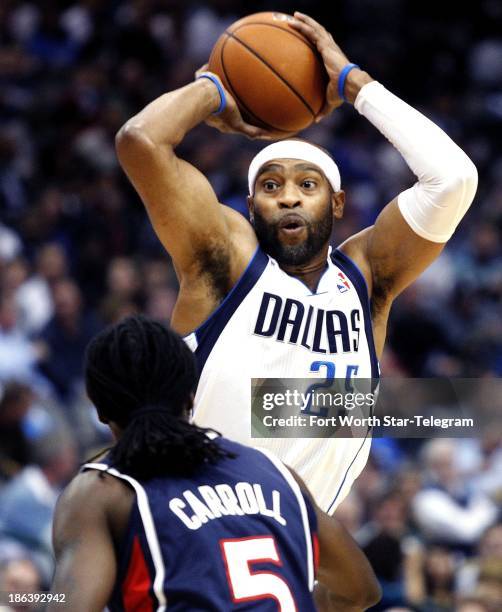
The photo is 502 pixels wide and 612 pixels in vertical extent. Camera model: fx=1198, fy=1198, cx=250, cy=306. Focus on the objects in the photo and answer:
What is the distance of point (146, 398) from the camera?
286 centimetres

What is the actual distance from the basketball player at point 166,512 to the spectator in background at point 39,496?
3.10m

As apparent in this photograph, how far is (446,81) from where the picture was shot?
12539 millimetres

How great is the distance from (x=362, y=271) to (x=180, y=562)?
73.3 inches

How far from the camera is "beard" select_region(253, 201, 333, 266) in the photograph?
13.8ft

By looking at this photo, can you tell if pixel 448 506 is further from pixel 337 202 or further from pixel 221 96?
pixel 221 96

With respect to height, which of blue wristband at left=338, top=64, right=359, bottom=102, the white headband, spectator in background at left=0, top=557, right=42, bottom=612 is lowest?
spectator in background at left=0, top=557, right=42, bottom=612

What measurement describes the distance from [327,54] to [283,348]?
1.10 metres

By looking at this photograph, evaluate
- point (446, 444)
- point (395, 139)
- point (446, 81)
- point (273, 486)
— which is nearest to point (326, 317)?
point (395, 139)

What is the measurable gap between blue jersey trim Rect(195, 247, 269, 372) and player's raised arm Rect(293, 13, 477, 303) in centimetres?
50

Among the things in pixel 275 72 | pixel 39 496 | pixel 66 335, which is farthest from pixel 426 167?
pixel 66 335

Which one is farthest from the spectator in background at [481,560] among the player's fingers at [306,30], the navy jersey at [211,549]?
the navy jersey at [211,549]

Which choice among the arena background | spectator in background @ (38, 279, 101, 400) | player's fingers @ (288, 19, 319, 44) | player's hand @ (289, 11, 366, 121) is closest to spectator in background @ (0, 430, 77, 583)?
the arena background

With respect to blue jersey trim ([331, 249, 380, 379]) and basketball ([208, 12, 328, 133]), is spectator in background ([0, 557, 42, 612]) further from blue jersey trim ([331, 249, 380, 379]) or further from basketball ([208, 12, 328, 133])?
basketball ([208, 12, 328, 133])

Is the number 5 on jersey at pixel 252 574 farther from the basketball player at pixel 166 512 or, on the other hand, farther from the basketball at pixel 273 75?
the basketball at pixel 273 75
